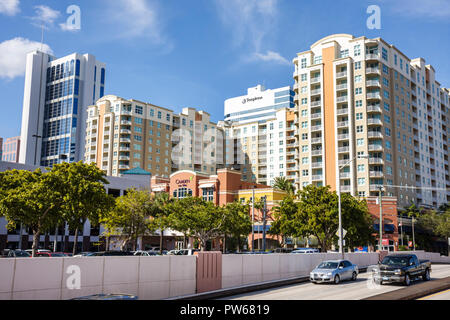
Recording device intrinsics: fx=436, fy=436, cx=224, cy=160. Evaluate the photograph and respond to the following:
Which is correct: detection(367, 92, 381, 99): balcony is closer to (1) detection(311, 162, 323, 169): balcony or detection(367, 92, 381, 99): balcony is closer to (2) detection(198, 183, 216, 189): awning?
(1) detection(311, 162, 323, 169): balcony

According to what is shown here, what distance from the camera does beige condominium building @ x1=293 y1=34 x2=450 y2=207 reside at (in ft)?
283

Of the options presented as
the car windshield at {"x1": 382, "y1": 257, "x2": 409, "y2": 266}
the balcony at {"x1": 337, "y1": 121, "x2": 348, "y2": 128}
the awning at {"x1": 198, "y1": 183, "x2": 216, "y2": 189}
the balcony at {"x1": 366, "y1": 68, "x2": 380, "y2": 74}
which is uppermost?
the balcony at {"x1": 366, "y1": 68, "x2": 380, "y2": 74}

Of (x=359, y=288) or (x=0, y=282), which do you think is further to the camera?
(x=359, y=288)

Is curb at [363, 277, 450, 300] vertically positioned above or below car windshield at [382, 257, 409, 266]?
below

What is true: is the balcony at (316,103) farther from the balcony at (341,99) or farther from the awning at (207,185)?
the awning at (207,185)

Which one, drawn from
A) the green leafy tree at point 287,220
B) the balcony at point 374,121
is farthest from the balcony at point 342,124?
the green leafy tree at point 287,220

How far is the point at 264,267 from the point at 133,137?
308ft

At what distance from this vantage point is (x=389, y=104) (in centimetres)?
9006

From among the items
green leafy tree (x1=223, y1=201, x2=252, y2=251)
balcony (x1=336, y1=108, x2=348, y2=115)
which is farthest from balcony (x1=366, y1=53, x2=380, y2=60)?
green leafy tree (x1=223, y1=201, x2=252, y2=251)

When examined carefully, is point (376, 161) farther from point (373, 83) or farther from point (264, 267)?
point (264, 267)

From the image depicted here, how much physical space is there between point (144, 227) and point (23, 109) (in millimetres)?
109283

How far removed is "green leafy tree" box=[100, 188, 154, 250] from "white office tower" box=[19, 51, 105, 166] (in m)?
90.3
